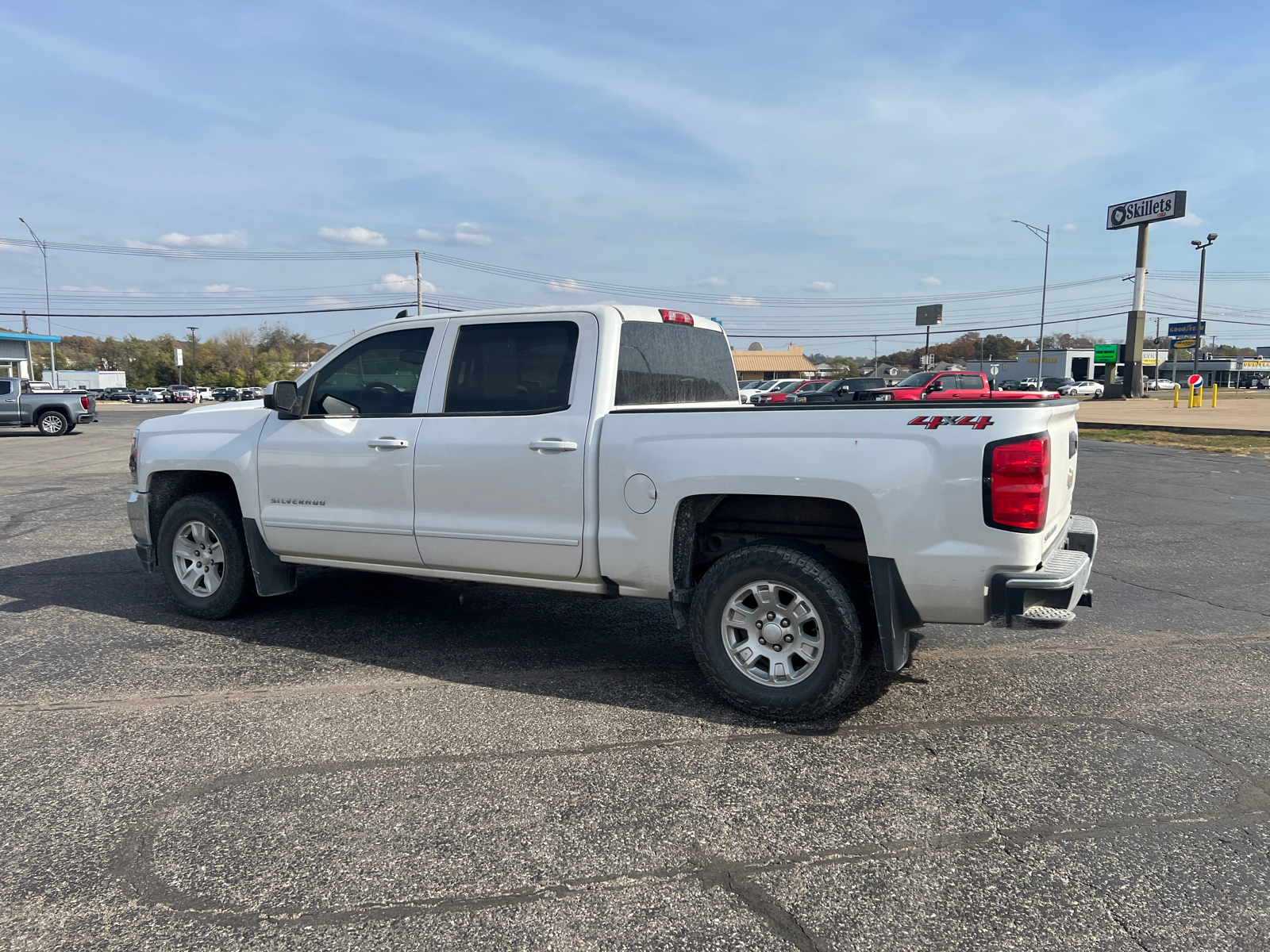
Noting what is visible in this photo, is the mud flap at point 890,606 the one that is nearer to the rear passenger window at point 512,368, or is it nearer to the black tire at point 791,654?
the black tire at point 791,654

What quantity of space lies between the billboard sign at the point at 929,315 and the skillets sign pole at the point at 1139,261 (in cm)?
2556

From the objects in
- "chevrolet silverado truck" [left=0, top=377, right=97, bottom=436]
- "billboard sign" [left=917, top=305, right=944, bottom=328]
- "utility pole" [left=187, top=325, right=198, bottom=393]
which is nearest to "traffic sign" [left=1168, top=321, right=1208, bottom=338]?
"billboard sign" [left=917, top=305, right=944, bottom=328]

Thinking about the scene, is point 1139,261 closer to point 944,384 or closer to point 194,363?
point 944,384

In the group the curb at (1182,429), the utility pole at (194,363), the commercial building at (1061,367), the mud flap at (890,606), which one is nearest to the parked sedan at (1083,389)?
the commercial building at (1061,367)

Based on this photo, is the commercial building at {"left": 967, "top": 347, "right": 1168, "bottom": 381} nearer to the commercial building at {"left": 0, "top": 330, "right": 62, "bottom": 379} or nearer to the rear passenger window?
the commercial building at {"left": 0, "top": 330, "right": 62, "bottom": 379}

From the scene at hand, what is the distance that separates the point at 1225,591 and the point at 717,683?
4.72 metres

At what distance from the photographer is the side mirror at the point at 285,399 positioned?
5.30 meters

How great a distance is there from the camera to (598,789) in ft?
11.5

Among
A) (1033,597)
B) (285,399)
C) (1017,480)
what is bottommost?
(1033,597)

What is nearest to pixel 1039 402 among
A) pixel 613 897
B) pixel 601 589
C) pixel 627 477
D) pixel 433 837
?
pixel 627 477

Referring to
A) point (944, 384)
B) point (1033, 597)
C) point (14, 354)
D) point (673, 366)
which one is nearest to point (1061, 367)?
point (944, 384)

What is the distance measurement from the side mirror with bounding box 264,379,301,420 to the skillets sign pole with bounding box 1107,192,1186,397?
61303 millimetres

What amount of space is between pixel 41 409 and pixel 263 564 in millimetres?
24982

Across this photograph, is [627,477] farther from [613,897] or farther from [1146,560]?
[1146,560]
